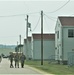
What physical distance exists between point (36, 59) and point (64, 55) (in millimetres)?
29086

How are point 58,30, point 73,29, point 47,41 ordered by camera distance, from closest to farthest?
point 73,29
point 58,30
point 47,41

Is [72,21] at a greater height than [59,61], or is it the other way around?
[72,21]

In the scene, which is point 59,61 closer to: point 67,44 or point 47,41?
point 67,44

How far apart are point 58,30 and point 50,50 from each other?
68.7ft

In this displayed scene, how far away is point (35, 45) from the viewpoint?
9444cm

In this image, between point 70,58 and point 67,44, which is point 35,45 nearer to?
point 67,44

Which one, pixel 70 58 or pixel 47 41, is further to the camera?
pixel 47 41

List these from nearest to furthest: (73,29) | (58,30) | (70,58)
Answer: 1. (70,58)
2. (73,29)
3. (58,30)

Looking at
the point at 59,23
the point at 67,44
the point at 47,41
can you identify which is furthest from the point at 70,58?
the point at 47,41

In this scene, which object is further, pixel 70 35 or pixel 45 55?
pixel 45 55

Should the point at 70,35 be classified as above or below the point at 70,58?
above

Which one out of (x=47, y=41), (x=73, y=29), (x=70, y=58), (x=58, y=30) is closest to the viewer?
(x=70, y=58)

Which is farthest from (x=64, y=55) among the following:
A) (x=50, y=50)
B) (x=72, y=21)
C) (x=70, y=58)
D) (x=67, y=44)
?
(x=50, y=50)

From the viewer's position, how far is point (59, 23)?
69.1 metres
